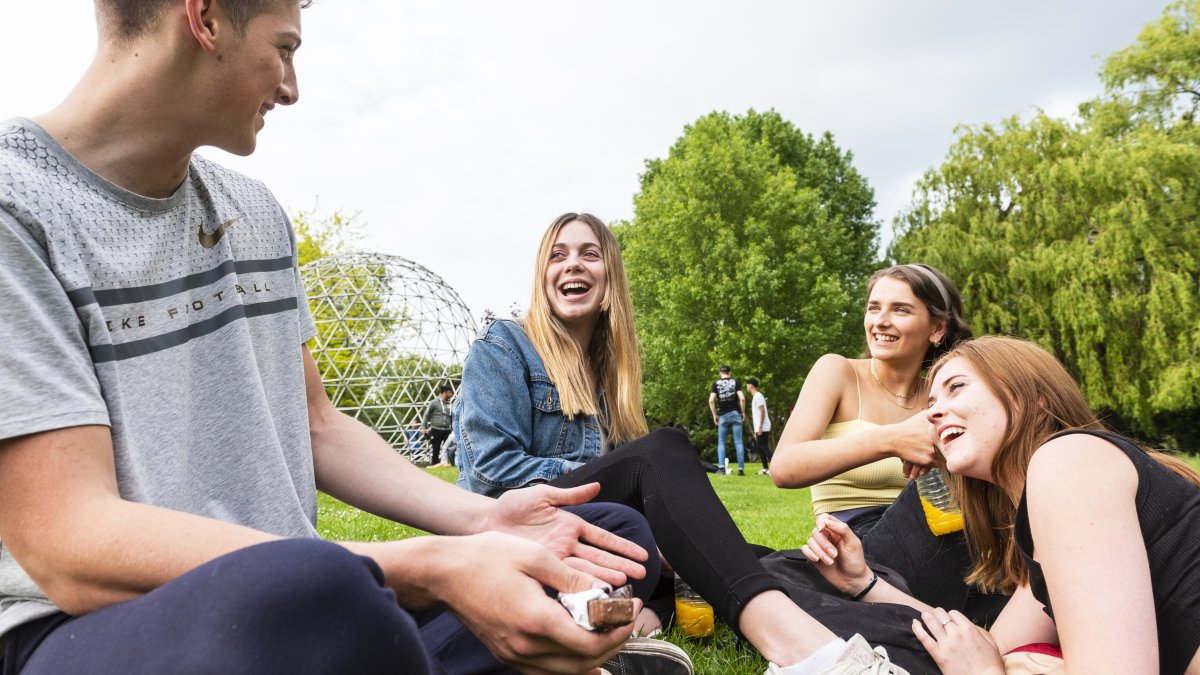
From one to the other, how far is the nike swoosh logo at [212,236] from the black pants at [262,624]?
0.78 m

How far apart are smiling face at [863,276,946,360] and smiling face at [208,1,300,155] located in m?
2.95

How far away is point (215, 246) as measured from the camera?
5.49ft

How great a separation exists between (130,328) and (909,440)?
2.41m

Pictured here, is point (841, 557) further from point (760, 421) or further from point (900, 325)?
point (760, 421)

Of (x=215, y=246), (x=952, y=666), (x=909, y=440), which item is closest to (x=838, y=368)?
(x=909, y=440)

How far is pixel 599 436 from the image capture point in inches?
145

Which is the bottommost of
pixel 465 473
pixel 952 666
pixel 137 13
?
pixel 952 666

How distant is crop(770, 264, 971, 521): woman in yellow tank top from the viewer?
3.68 metres

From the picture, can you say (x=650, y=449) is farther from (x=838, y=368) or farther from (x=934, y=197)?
(x=934, y=197)

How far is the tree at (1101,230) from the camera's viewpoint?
18.5 metres

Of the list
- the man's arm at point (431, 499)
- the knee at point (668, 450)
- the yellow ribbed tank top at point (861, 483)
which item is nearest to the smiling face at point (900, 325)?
the yellow ribbed tank top at point (861, 483)

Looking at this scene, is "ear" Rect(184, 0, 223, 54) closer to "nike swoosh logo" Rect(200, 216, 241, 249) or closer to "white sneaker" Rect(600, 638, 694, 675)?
"nike swoosh logo" Rect(200, 216, 241, 249)

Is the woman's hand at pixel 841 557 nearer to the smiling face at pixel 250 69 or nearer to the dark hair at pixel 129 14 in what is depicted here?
the smiling face at pixel 250 69

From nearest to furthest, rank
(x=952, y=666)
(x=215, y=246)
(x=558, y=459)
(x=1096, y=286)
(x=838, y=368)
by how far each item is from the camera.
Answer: (x=215, y=246)
(x=952, y=666)
(x=558, y=459)
(x=838, y=368)
(x=1096, y=286)
